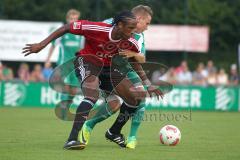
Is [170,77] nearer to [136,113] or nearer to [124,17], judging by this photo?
[136,113]

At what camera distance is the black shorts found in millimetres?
10227

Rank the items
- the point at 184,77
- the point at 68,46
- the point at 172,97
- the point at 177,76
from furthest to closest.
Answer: the point at 177,76 < the point at 184,77 < the point at 172,97 < the point at 68,46

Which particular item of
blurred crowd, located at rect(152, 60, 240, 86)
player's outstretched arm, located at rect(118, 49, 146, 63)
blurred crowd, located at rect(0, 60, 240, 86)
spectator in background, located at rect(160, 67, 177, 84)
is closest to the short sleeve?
A: player's outstretched arm, located at rect(118, 49, 146, 63)

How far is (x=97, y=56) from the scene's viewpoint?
10.3 meters

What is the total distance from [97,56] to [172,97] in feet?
46.8

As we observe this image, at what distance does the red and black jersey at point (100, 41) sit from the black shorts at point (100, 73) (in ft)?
0.39

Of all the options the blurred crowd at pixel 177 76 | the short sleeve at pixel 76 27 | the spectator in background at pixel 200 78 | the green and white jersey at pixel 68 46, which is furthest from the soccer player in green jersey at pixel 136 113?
the spectator in background at pixel 200 78

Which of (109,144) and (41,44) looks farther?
(109,144)

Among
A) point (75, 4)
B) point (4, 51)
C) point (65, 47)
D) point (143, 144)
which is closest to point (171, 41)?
point (75, 4)

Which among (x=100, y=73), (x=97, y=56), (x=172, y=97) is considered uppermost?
(x=97, y=56)

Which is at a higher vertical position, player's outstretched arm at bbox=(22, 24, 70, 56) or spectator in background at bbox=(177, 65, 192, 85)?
player's outstretched arm at bbox=(22, 24, 70, 56)

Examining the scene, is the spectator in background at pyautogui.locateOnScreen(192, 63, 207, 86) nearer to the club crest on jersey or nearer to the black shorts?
the black shorts

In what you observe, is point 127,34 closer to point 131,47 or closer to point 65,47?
point 131,47

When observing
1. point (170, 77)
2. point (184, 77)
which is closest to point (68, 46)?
point (170, 77)
